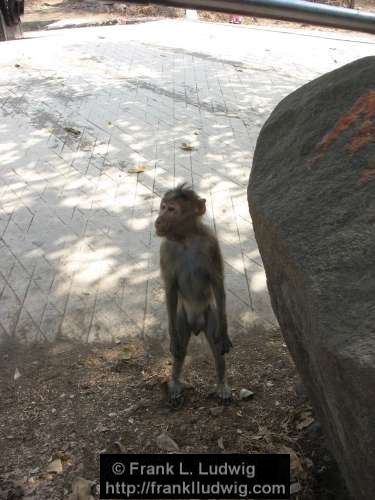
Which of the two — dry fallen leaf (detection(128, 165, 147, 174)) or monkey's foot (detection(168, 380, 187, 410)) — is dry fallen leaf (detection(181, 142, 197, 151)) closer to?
dry fallen leaf (detection(128, 165, 147, 174))

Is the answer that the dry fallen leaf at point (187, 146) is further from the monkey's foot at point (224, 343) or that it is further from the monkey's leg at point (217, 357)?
the monkey's foot at point (224, 343)

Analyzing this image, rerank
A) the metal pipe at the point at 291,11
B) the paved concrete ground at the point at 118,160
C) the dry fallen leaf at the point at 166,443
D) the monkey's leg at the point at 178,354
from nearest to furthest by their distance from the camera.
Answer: the metal pipe at the point at 291,11, the dry fallen leaf at the point at 166,443, the monkey's leg at the point at 178,354, the paved concrete ground at the point at 118,160

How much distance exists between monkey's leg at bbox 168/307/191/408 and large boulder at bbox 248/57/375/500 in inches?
39.8

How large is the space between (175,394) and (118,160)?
14.8 feet

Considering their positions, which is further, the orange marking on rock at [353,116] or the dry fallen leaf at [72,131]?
the dry fallen leaf at [72,131]

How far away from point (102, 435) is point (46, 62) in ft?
34.3

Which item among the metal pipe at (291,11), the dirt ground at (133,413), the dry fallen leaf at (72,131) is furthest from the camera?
the dry fallen leaf at (72,131)

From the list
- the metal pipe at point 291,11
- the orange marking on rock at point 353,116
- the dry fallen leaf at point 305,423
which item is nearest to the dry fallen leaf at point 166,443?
the dry fallen leaf at point 305,423

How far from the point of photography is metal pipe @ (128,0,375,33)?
150cm

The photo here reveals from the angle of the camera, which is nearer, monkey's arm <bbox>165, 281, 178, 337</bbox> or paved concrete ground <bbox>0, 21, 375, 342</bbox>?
monkey's arm <bbox>165, 281, 178, 337</bbox>

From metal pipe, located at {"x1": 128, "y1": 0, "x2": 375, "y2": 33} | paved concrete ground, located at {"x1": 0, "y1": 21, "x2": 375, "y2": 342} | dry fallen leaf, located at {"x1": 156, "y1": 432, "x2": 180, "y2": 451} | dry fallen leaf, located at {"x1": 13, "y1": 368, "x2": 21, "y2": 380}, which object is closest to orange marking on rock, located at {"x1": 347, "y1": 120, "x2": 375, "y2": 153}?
metal pipe, located at {"x1": 128, "y1": 0, "x2": 375, "y2": 33}

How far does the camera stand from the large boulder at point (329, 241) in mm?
2012

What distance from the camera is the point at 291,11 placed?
1.62 metres

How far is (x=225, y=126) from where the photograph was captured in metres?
9.15
